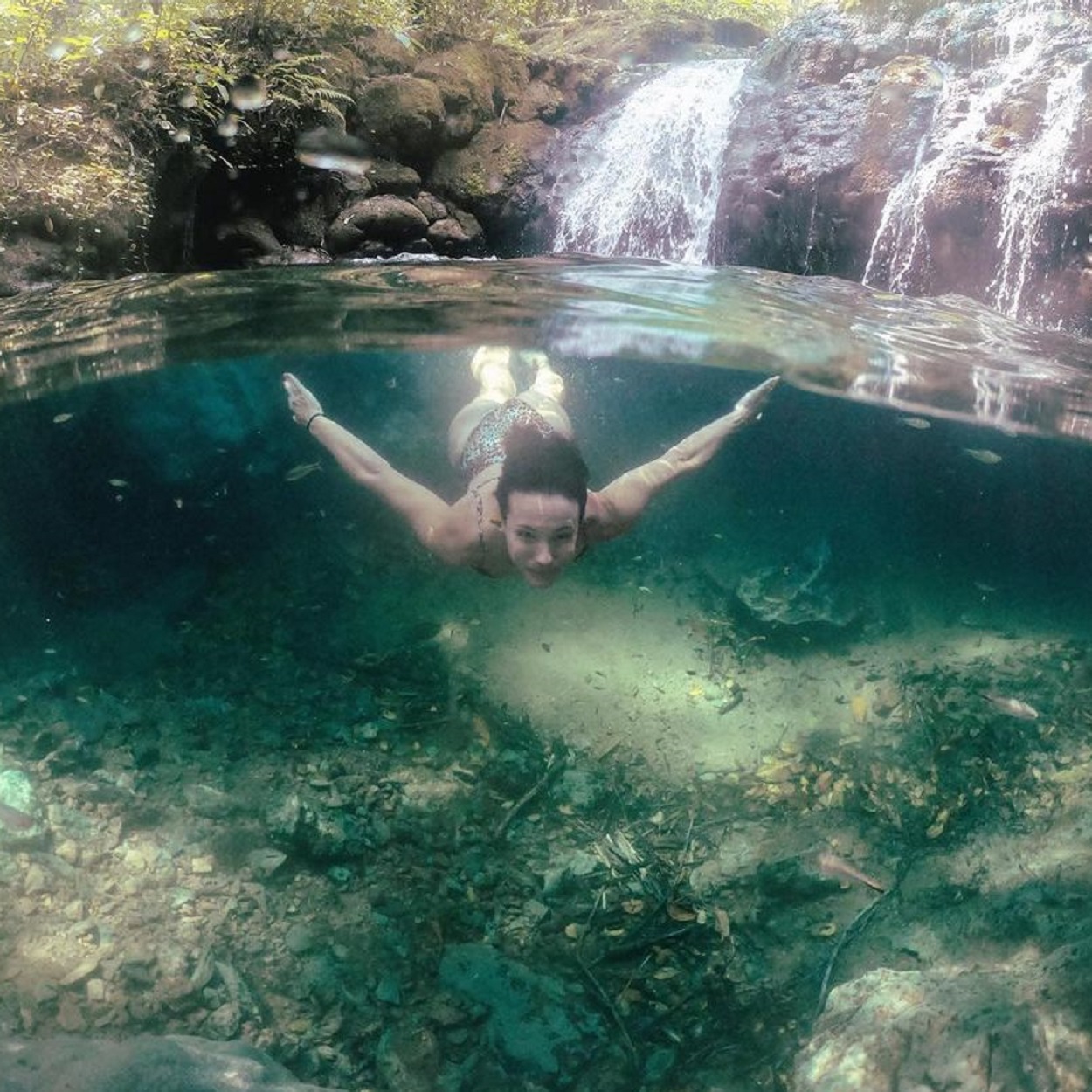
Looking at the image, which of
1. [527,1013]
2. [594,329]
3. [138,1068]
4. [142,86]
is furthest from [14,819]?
[142,86]

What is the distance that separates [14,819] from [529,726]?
285cm

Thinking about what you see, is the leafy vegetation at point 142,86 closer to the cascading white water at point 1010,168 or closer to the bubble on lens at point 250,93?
the bubble on lens at point 250,93

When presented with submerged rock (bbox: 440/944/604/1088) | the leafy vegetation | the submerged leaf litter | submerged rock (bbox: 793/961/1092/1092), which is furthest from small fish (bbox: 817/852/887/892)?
the leafy vegetation

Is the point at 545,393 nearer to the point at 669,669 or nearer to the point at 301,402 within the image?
the point at 301,402

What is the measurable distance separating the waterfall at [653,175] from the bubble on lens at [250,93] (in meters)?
4.37

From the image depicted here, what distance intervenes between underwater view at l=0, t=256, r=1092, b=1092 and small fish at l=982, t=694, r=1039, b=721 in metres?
0.06

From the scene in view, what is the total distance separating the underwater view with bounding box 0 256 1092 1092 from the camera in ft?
11.1

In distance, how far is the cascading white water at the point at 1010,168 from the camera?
8914 millimetres

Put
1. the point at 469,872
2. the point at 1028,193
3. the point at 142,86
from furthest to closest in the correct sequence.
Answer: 1. the point at 142,86
2. the point at 1028,193
3. the point at 469,872

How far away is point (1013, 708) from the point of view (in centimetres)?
542

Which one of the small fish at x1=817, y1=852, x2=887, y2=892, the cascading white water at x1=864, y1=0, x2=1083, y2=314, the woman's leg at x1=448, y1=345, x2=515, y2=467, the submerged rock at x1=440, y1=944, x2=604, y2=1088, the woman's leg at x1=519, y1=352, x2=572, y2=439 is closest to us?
the submerged rock at x1=440, y1=944, x2=604, y2=1088

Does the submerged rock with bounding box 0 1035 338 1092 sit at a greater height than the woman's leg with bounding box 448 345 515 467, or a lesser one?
lesser

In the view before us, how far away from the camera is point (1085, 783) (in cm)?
497

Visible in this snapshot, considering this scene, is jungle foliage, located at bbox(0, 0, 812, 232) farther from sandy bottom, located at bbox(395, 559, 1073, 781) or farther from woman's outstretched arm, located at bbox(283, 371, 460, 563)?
sandy bottom, located at bbox(395, 559, 1073, 781)
